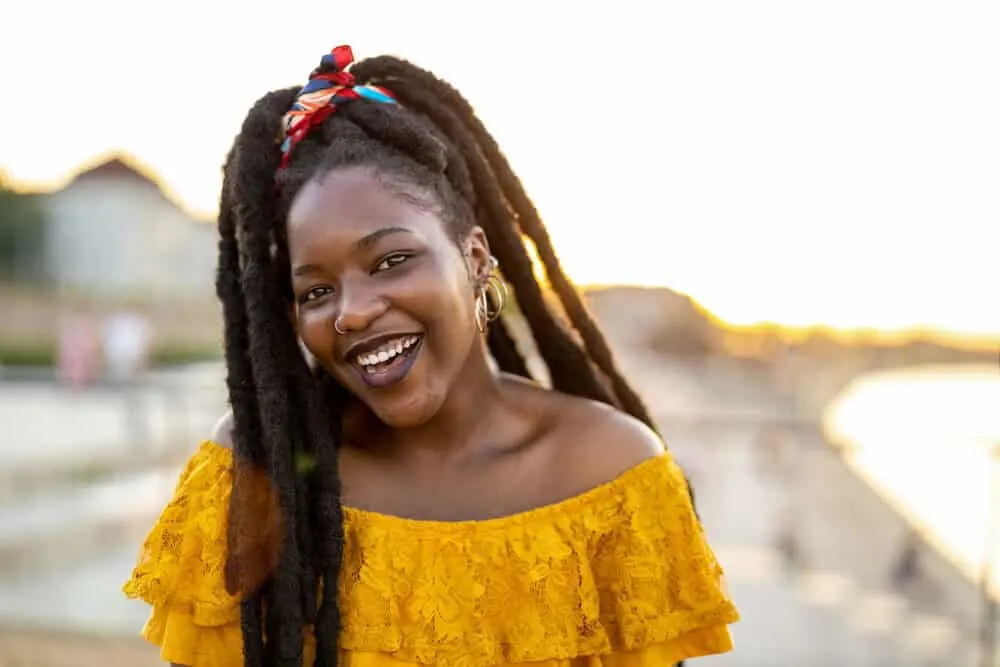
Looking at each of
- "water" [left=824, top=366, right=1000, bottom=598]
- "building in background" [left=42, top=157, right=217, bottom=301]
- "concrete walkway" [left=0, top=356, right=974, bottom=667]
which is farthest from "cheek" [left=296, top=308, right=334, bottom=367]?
"building in background" [left=42, top=157, right=217, bottom=301]

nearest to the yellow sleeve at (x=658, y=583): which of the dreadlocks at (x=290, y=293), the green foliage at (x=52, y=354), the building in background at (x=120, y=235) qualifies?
the dreadlocks at (x=290, y=293)

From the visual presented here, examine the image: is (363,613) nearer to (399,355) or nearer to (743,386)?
(399,355)

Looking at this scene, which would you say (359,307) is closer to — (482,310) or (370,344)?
(370,344)

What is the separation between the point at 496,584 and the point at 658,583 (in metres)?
0.31

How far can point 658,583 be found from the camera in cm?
190

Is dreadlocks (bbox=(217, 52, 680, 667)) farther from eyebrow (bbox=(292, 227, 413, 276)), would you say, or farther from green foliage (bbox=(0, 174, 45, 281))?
green foliage (bbox=(0, 174, 45, 281))

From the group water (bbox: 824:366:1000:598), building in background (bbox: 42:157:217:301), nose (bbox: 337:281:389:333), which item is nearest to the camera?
nose (bbox: 337:281:389:333)

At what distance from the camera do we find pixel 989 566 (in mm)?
4441

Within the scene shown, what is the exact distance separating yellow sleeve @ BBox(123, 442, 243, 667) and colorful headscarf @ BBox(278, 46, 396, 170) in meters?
0.66

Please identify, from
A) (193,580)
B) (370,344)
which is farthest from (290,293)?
(193,580)

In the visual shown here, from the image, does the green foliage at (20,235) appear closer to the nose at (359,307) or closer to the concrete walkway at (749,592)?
the concrete walkway at (749,592)

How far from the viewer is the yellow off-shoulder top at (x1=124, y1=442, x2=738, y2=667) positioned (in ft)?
6.01

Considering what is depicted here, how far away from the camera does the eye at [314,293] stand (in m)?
1.86

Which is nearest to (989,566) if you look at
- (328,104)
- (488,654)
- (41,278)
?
(488,654)
